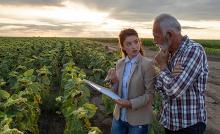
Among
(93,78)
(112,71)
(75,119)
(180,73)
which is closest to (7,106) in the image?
(75,119)

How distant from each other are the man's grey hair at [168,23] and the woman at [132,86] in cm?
71

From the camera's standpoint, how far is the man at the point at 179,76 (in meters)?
3.65

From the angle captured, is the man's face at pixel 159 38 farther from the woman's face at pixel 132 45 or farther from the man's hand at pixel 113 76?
the man's hand at pixel 113 76

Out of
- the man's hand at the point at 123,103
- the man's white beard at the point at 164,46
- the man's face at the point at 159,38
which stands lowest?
the man's hand at the point at 123,103

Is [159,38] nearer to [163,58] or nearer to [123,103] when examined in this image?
[163,58]

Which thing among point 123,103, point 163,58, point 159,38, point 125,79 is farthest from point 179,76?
point 125,79

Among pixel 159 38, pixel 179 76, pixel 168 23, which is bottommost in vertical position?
pixel 179 76

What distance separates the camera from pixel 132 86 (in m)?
4.46

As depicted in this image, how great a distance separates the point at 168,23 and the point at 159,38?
139 millimetres

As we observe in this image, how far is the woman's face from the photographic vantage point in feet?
14.3

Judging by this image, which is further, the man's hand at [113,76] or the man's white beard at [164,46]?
the man's hand at [113,76]

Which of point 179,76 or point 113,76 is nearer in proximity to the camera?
point 179,76

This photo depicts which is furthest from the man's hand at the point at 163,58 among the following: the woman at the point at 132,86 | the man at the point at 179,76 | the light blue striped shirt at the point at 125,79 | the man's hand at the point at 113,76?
the man's hand at the point at 113,76

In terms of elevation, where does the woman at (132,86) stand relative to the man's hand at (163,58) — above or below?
below
